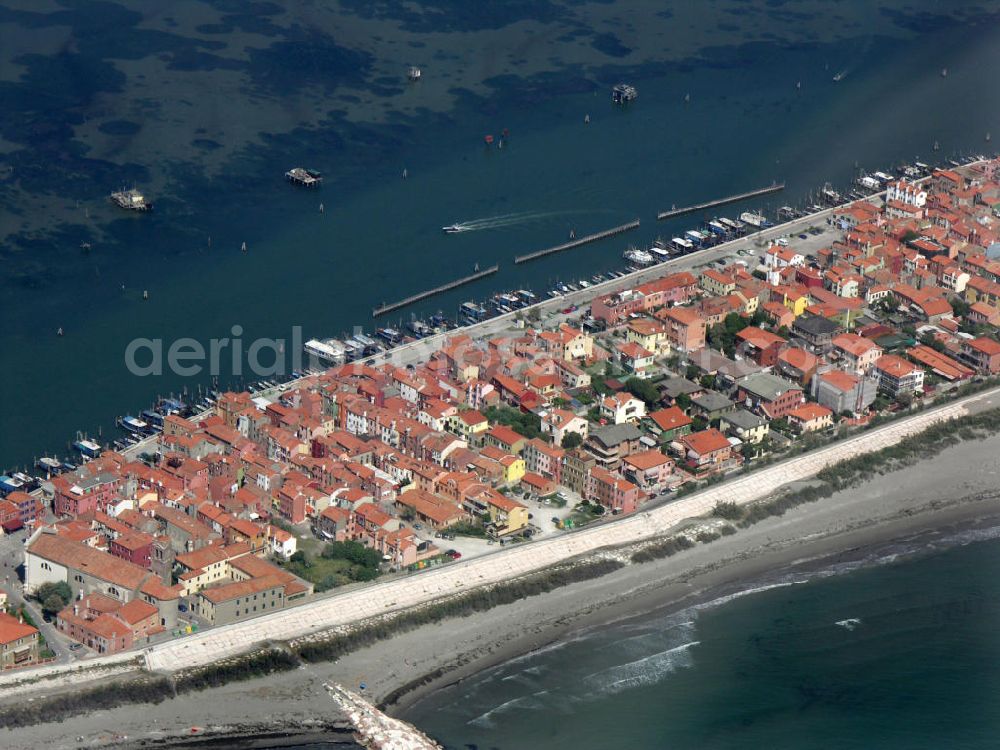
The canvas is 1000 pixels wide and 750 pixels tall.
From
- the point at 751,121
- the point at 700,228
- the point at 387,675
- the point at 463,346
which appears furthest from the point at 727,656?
the point at 751,121

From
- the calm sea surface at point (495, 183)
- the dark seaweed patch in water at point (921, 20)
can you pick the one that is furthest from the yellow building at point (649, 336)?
the dark seaweed patch in water at point (921, 20)

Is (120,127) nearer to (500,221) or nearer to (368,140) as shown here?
(368,140)

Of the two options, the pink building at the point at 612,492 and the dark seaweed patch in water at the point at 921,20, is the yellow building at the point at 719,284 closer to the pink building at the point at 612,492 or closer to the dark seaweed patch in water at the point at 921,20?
the pink building at the point at 612,492

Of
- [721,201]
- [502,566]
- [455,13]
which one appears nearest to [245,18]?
[455,13]

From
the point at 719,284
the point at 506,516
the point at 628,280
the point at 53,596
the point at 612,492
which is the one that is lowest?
the point at 53,596

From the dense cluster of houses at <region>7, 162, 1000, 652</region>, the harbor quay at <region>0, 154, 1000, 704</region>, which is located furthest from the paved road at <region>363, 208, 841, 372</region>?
the dense cluster of houses at <region>7, 162, 1000, 652</region>

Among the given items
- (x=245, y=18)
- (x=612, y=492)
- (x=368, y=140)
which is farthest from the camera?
(x=245, y=18)
